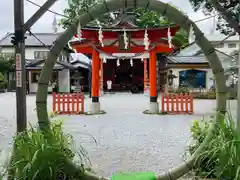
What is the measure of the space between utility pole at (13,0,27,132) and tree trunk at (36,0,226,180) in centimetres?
49

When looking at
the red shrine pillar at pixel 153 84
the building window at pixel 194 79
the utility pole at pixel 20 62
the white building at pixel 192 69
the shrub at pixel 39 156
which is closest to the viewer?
the shrub at pixel 39 156

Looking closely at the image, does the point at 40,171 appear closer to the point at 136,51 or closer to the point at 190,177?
the point at 190,177

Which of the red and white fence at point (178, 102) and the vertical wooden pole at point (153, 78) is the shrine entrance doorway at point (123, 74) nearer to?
the vertical wooden pole at point (153, 78)

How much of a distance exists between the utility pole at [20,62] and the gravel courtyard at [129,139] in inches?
60.2

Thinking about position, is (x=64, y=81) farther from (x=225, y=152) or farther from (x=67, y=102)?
(x=225, y=152)

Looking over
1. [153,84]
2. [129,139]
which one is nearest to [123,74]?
[153,84]

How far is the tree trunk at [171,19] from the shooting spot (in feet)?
14.1

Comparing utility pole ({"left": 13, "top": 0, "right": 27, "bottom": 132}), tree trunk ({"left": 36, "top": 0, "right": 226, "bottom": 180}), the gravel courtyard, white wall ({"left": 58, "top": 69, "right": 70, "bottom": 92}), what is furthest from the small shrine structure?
white wall ({"left": 58, "top": 69, "right": 70, "bottom": 92})

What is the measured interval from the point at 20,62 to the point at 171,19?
223 cm

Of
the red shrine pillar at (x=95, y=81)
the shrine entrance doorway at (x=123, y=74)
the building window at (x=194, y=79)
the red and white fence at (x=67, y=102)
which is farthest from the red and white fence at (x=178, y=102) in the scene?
the shrine entrance doorway at (x=123, y=74)

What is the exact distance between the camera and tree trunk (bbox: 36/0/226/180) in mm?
4305

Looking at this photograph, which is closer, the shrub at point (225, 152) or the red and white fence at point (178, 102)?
the shrub at point (225, 152)

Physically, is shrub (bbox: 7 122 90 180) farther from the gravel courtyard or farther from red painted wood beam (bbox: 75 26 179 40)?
red painted wood beam (bbox: 75 26 179 40)

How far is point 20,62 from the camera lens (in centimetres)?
484
